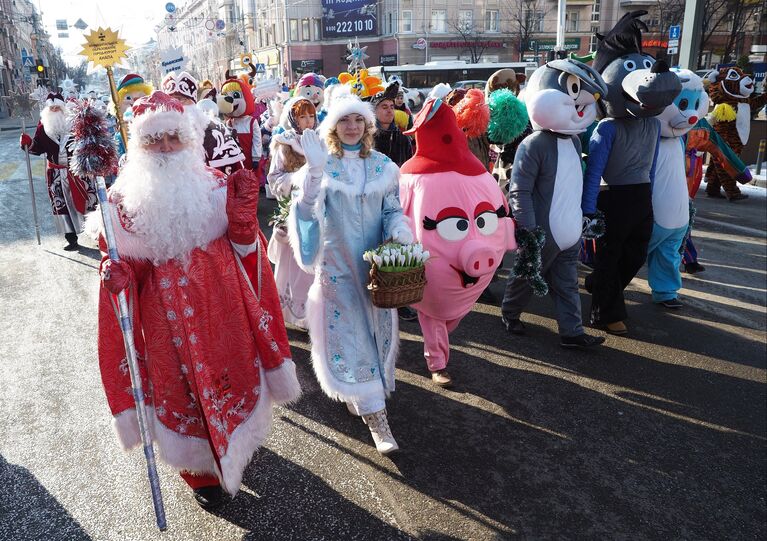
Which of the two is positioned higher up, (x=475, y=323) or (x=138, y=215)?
(x=138, y=215)

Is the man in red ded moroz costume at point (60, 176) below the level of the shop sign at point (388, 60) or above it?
below

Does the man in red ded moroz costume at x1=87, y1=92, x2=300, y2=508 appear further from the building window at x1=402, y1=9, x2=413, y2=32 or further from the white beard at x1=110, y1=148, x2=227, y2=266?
the building window at x1=402, y1=9, x2=413, y2=32

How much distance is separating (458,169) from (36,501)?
116 inches

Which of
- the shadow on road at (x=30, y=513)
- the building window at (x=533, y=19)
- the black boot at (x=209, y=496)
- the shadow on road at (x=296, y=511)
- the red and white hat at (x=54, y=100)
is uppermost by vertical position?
the building window at (x=533, y=19)

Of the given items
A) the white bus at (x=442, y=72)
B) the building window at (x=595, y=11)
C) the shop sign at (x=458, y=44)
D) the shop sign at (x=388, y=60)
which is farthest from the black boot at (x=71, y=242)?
the building window at (x=595, y=11)

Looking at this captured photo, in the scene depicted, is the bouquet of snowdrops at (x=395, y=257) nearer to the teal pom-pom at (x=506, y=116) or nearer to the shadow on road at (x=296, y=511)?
the shadow on road at (x=296, y=511)

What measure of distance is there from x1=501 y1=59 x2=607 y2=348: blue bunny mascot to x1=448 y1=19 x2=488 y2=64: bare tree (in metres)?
40.4

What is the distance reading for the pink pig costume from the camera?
3.61 metres

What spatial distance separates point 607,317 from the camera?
4.79 meters

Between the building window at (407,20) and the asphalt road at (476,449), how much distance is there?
4221 centimetres

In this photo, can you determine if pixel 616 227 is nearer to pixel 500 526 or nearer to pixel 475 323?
pixel 475 323

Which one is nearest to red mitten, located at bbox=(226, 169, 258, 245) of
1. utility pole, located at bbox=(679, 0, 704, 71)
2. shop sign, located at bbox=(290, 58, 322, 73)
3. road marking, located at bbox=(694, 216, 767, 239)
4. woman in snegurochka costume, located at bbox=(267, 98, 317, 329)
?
woman in snegurochka costume, located at bbox=(267, 98, 317, 329)

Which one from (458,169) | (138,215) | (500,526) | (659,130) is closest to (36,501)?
(138,215)

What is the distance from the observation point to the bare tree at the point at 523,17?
134 feet
